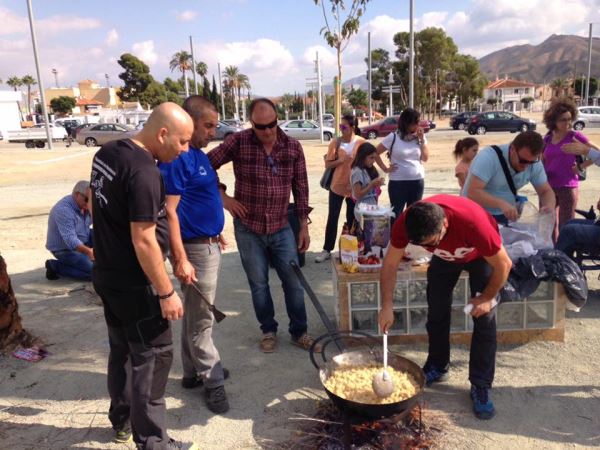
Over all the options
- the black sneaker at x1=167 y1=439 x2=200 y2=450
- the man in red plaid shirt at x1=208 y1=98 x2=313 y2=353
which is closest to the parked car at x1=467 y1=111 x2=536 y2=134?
the man in red plaid shirt at x1=208 y1=98 x2=313 y2=353

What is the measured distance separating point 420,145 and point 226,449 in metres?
4.12

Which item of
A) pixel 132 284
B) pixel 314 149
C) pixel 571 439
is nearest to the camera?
pixel 132 284

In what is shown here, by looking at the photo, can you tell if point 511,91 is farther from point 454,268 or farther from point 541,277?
point 454,268

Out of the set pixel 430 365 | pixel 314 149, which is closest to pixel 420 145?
pixel 430 365

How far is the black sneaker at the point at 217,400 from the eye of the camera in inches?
117

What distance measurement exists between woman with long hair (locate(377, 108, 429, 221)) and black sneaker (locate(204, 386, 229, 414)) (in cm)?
337

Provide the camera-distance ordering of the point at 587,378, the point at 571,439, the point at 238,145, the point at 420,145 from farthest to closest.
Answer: the point at 420,145
the point at 238,145
the point at 587,378
the point at 571,439

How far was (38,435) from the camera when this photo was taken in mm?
2818

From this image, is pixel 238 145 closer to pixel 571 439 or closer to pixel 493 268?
pixel 493 268

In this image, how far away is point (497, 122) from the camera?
2697 centimetres

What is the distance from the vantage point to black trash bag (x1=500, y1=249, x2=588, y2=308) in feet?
11.1

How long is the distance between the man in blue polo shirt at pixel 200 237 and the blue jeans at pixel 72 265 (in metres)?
2.90

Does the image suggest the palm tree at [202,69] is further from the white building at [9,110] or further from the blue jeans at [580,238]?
the blue jeans at [580,238]

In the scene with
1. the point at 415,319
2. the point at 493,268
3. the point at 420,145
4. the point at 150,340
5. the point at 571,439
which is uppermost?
the point at 420,145
